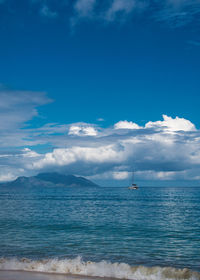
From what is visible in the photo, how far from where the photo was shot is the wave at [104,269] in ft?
62.1

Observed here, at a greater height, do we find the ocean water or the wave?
the wave

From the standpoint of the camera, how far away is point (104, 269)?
1986cm

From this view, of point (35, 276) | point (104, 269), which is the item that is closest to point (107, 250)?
point (104, 269)

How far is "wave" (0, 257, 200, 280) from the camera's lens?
62.1 feet

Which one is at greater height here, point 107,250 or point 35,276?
point 35,276

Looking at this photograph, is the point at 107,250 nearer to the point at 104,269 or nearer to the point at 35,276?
the point at 104,269

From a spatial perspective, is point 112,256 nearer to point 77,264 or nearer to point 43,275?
point 77,264

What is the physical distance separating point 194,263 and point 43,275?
1141 cm

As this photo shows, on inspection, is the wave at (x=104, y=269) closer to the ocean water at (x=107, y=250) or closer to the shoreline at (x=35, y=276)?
the ocean water at (x=107, y=250)

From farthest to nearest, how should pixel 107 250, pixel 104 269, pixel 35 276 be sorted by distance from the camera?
A: pixel 107 250
pixel 104 269
pixel 35 276

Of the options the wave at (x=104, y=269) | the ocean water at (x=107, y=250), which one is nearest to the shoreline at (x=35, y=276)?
the wave at (x=104, y=269)

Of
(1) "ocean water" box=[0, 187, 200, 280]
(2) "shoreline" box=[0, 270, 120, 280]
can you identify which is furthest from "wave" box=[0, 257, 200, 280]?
(2) "shoreline" box=[0, 270, 120, 280]

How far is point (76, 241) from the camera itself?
31406 mm

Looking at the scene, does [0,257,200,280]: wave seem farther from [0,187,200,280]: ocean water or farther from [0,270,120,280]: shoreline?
[0,270,120,280]: shoreline
